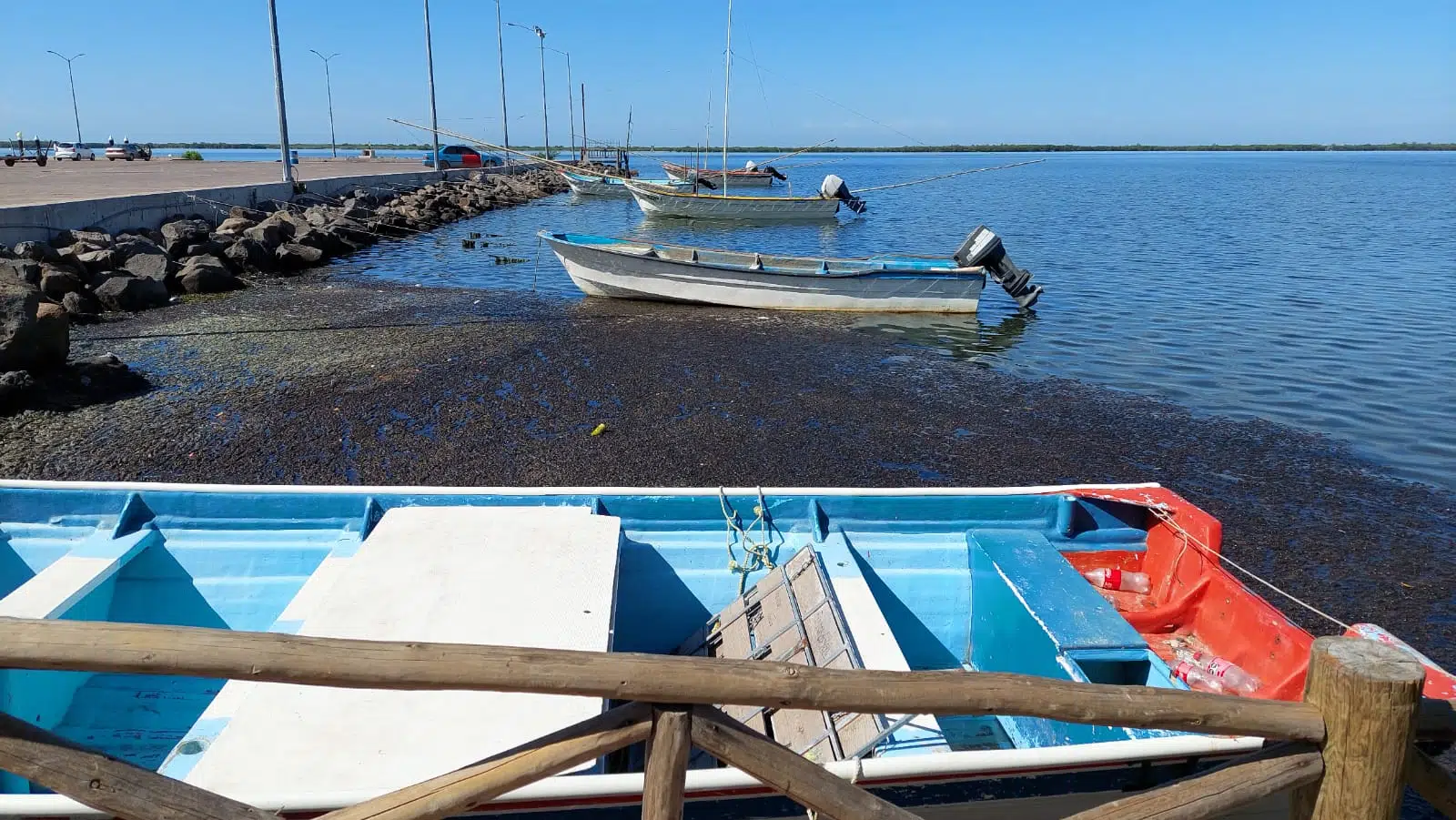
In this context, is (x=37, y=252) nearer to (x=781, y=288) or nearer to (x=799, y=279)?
(x=781, y=288)

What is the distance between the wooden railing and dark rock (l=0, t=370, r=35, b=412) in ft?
31.6

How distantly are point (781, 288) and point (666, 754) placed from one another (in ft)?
51.4

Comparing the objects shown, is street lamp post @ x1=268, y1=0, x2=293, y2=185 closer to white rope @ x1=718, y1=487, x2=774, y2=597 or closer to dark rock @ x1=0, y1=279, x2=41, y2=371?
dark rock @ x1=0, y1=279, x2=41, y2=371

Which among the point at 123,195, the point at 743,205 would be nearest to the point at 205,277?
the point at 123,195

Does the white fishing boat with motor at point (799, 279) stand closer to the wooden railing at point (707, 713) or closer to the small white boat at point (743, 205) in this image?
the wooden railing at point (707, 713)

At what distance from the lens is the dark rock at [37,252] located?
14.3m

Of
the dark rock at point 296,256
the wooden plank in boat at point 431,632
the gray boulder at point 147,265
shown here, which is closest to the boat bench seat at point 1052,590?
the wooden plank in boat at point 431,632

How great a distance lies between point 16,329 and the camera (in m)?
9.59

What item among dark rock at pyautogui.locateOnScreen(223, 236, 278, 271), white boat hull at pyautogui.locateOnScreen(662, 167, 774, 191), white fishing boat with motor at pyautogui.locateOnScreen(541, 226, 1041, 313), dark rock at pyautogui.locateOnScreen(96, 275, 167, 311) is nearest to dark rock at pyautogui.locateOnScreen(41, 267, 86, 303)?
dark rock at pyautogui.locateOnScreen(96, 275, 167, 311)

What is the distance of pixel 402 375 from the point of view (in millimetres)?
11312

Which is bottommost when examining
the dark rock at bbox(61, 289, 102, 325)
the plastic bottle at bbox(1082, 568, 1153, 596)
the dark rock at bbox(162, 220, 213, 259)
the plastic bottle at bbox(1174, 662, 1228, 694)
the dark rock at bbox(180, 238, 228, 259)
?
the plastic bottle at bbox(1174, 662, 1228, 694)

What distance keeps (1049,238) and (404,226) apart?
22.2 meters

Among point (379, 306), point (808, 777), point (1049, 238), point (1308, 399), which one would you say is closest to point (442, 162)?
point (1049, 238)

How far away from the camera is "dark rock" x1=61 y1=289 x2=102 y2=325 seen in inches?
539
